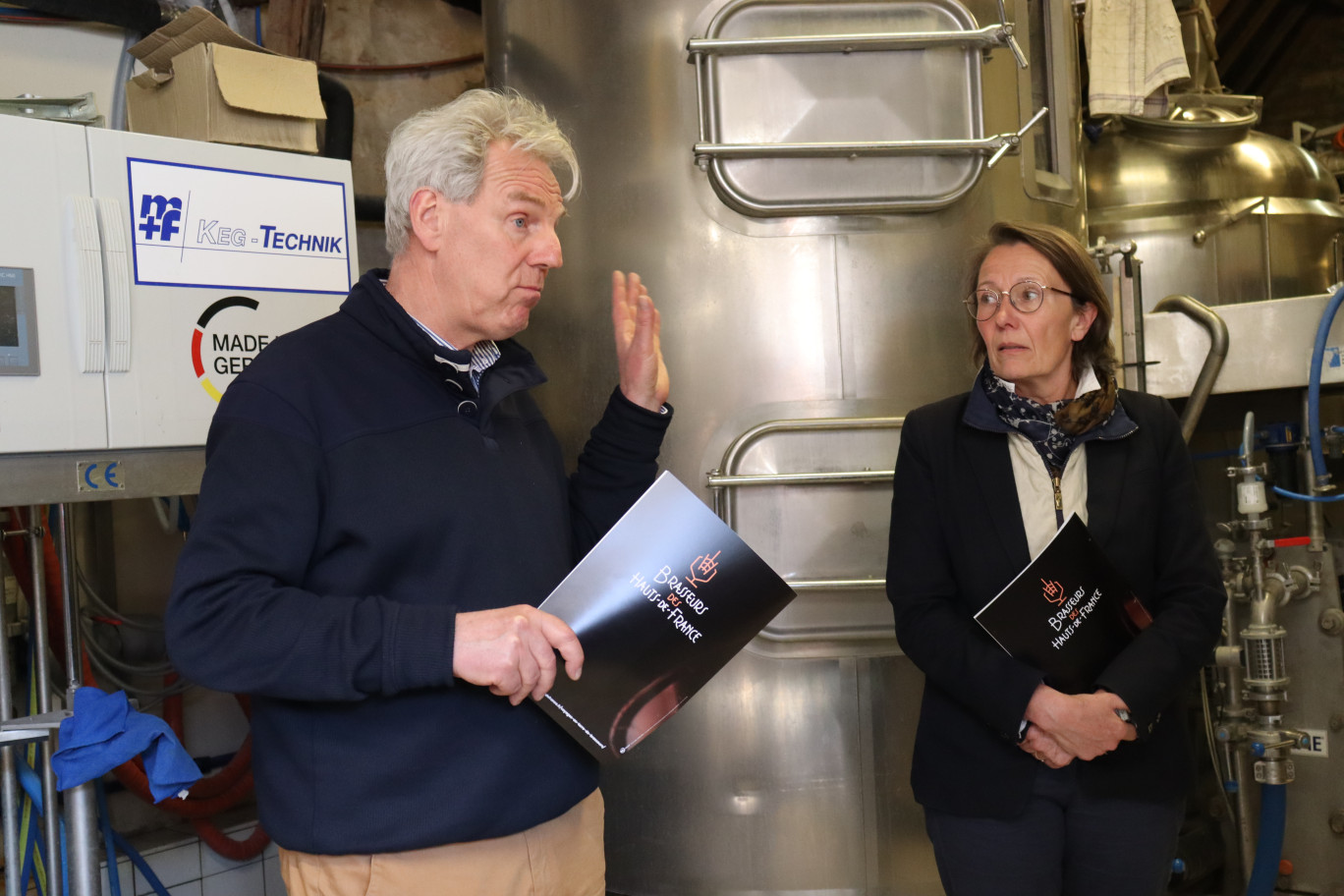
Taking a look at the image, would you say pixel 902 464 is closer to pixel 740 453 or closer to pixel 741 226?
pixel 740 453

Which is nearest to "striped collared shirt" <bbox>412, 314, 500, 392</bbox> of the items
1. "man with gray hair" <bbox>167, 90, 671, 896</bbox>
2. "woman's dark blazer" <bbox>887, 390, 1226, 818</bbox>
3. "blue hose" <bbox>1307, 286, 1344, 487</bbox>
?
"man with gray hair" <bbox>167, 90, 671, 896</bbox>

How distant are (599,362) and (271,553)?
1.50 meters

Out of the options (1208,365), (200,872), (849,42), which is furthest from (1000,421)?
(200,872)

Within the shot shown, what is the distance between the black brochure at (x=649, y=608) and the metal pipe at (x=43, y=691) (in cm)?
118

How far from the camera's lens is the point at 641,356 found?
162 cm

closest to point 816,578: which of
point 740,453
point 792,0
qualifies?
point 740,453

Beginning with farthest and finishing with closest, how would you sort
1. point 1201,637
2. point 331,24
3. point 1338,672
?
point 331,24 → point 1338,672 → point 1201,637

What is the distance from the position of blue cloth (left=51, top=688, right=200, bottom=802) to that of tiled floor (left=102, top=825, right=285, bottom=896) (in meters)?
1.03

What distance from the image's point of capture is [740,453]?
250 centimetres

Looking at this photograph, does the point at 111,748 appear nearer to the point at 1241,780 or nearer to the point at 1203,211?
the point at 1241,780

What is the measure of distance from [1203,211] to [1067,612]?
3151 mm

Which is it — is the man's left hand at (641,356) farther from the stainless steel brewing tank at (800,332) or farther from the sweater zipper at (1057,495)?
the stainless steel brewing tank at (800,332)

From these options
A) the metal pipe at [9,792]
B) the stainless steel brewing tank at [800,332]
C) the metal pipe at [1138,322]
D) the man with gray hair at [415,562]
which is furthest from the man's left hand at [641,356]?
the metal pipe at [1138,322]

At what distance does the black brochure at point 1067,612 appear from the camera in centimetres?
158
